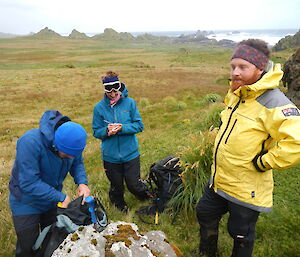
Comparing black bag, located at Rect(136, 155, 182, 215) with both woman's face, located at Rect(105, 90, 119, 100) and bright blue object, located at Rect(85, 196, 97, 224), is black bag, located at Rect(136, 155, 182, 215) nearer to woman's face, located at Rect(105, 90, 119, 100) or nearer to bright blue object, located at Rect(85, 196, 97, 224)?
woman's face, located at Rect(105, 90, 119, 100)

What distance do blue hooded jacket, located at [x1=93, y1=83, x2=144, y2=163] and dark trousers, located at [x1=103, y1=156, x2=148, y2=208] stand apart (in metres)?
0.14

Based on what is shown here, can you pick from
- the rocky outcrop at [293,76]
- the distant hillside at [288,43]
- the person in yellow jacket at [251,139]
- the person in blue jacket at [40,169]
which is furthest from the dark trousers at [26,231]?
the distant hillside at [288,43]

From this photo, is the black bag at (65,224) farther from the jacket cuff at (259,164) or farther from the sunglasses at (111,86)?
the sunglasses at (111,86)

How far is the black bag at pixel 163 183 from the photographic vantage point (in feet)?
16.1

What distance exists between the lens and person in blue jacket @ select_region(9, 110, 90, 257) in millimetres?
2727

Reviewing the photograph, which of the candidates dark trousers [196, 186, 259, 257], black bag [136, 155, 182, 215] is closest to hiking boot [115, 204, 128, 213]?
black bag [136, 155, 182, 215]

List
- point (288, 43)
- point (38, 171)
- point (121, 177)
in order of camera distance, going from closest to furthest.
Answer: point (38, 171), point (121, 177), point (288, 43)

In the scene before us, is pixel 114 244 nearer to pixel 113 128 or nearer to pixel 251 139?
pixel 251 139

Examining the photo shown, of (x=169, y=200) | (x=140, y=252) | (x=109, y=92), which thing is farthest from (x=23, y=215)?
(x=169, y=200)

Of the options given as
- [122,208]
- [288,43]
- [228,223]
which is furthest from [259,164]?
[288,43]

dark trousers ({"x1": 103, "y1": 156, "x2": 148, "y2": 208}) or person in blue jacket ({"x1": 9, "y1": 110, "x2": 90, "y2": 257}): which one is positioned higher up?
person in blue jacket ({"x1": 9, "y1": 110, "x2": 90, "y2": 257})

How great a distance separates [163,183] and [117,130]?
Result: 1445 millimetres

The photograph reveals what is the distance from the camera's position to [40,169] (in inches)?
119

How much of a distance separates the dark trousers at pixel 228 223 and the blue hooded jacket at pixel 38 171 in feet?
5.92
